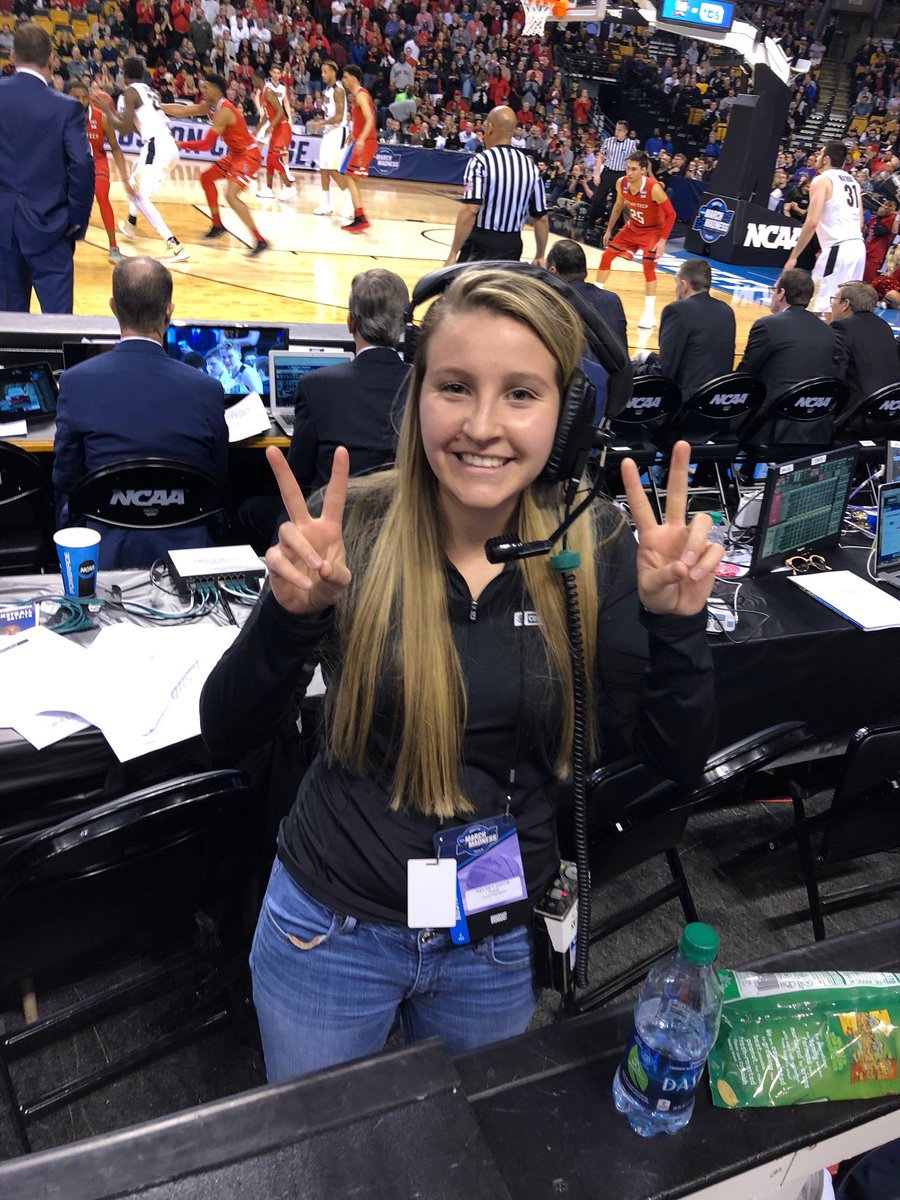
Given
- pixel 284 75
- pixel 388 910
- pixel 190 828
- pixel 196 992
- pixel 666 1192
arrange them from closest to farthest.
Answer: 1. pixel 666 1192
2. pixel 388 910
3. pixel 190 828
4. pixel 196 992
5. pixel 284 75

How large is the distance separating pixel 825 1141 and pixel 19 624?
185cm

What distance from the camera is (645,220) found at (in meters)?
8.62

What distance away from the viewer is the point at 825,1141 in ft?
2.37

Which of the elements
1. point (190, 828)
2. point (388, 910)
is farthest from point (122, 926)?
point (388, 910)

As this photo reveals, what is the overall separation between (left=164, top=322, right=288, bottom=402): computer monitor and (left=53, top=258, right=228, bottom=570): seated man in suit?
531 mm

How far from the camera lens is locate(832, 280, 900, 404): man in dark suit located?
16.8ft

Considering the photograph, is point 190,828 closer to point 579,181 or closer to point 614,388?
point 614,388

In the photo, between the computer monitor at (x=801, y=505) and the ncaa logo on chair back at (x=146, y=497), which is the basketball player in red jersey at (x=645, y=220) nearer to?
the computer monitor at (x=801, y=505)

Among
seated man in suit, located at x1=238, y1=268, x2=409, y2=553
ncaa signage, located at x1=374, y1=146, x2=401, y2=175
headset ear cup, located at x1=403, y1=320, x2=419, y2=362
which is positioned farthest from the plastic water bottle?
ncaa signage, located at x1=374, y1=146, x2=401, y2=175

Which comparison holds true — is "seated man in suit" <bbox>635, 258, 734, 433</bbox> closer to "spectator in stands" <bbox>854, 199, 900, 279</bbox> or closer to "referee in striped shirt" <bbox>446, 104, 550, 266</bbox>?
"referee in striped shirt" <bbox>446, 104, 550, 266</bbox>

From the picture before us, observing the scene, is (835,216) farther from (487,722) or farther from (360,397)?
(487,722)

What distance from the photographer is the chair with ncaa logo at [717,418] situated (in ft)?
15.0

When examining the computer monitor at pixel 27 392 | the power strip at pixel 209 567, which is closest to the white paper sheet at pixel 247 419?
the computer monitor at pixel 27 392

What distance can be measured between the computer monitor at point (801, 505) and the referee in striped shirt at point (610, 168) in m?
9.60
